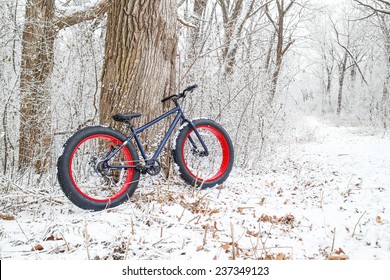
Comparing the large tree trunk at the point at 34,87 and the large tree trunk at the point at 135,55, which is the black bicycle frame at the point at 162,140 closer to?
the large tree trunk at the point at 135,55

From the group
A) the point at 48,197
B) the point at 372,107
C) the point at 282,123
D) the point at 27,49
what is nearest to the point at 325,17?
the point at 372,107

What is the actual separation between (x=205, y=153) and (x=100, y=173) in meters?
1.34

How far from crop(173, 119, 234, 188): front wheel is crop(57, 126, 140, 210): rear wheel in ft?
1.96

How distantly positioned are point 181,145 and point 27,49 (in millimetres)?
3866

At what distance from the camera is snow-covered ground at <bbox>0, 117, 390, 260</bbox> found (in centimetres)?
220

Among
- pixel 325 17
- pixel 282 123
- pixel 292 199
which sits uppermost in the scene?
pixel 325 17

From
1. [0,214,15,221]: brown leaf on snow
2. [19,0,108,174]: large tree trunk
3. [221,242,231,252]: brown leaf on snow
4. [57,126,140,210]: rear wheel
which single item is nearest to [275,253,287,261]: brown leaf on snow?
[221,242,231,252]: brown leaf on snow

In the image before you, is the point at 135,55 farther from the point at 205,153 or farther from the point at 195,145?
the point at 205,153

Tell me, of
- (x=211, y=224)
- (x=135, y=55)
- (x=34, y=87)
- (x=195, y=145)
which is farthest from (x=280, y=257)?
(x=34, y=87)

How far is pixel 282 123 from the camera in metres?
6.80

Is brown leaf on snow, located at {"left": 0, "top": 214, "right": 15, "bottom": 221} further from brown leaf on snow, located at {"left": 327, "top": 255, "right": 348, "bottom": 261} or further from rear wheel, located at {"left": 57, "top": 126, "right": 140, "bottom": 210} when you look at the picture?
brown leaf on snow, located at {"left": 327, "top": 255, "right": 348, "bottom": 261}

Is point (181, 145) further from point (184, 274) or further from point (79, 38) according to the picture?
point (79, 38)

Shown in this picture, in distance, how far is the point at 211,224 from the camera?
271 cm

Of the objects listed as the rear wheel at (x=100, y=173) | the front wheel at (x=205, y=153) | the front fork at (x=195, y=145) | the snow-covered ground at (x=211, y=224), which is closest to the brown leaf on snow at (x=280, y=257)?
the snow-covered ground at (x=211, y=224)
